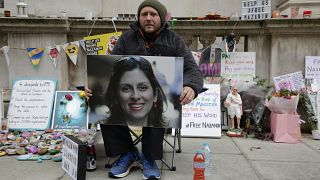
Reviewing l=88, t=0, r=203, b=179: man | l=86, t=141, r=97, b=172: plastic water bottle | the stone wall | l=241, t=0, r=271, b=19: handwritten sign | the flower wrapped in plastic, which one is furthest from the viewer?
l=241, t=0, r=271, b=19: handwritten sign

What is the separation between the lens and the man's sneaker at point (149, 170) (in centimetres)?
329

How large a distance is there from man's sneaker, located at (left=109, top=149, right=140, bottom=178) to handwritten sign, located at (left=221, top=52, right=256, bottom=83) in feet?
7.94

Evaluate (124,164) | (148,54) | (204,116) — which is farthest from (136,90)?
(204,116)

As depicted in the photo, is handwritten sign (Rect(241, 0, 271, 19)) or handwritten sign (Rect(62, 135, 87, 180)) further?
handwritten sign (Rect(241, 0, 271, 19))

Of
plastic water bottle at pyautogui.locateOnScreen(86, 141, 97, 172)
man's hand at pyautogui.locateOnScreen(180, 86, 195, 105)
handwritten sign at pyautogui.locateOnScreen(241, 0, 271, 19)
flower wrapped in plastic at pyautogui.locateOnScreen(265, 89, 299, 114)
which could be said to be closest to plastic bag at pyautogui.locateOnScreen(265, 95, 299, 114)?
flower wrapped in plastic at pyautogui.locateOnScreen(265, 89, 299, 114)

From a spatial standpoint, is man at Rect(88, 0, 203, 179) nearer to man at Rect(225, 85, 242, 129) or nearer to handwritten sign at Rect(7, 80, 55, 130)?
man at Rect(225, 85, 242, 129)

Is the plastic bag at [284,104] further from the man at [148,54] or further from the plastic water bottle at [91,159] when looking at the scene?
the plastic water bottle at [91,159]

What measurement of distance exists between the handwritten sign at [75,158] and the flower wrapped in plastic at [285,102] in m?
2.86

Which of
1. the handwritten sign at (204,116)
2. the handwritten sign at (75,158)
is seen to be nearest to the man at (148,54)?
the handwritten sign at (75,158)

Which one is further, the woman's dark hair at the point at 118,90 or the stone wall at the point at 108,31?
the stone wall at the point at 108,31

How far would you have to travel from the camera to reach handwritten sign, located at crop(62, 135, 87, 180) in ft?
9.76

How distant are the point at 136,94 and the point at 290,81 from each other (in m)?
2.97

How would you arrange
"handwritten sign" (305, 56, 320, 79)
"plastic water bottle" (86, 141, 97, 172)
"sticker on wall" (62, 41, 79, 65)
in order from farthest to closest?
"sticker on wall" (62, 41, 79, 65)
"handwritten sign" (305, 56, 320, 79)
"plastic water bottle" (86, 141, 97, 172)

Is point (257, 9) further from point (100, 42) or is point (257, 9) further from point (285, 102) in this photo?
point (100, 42)
